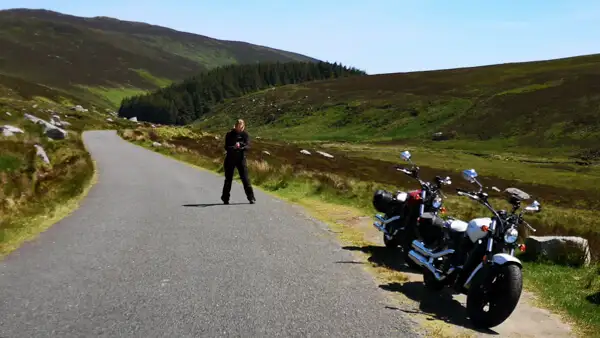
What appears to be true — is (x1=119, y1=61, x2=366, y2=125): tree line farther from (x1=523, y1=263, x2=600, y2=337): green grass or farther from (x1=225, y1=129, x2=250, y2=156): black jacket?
(x1=523, y1=263, x2=600, y2=337): green grass

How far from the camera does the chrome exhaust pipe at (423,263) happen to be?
24.1ft

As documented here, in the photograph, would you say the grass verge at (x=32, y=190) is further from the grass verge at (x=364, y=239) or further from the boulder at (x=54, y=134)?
the boulder at (x=54, y=134)

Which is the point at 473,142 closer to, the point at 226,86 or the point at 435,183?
the point at 435,183

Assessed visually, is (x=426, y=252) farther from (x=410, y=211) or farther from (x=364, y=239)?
(x=364, y=239)

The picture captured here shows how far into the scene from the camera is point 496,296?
20.2 ft

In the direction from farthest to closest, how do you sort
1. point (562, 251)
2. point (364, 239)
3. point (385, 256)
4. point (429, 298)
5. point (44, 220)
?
point (44, 220) → point (364, 239) → point (562, 251) → point (385, 256) → point (429, 298)

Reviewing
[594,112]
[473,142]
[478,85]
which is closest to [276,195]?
[473,142]

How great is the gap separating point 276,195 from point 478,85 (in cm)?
10350

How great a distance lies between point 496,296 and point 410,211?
10.1ft

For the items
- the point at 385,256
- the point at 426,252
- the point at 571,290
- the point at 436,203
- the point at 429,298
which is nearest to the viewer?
the point at 429,298

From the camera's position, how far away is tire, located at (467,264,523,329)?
5984 millimetres

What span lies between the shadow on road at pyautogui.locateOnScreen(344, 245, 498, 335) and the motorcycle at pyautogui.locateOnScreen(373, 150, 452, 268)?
30cm

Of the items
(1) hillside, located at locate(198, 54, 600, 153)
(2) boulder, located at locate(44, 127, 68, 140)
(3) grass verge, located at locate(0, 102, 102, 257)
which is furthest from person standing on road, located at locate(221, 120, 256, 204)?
(1) hillside, located at locate(198, 54, 600, 153)

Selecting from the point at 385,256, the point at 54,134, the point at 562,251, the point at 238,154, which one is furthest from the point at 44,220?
the point at 54,134
